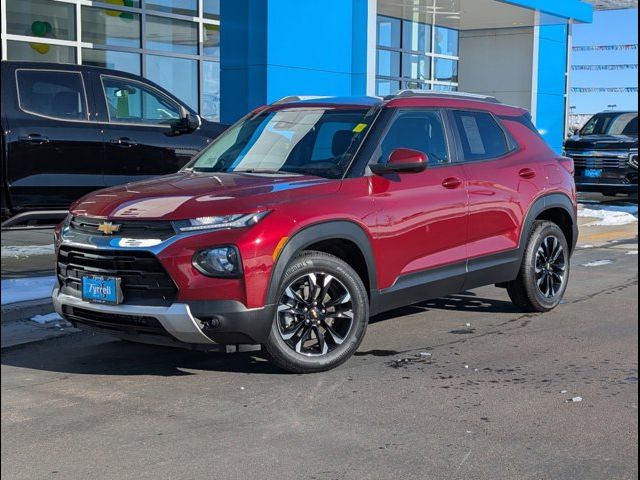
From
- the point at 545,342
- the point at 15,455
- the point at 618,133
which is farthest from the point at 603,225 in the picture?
the point at 15,455

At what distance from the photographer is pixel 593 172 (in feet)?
58.6

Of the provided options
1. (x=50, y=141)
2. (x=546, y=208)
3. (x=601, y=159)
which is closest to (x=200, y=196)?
(x=546, y=208)

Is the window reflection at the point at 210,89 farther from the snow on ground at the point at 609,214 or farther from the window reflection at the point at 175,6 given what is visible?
the snow on ground at the point at 609,214

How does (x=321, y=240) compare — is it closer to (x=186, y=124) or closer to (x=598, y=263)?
A: (x=186, y=124)

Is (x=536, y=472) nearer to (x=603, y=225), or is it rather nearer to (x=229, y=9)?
(x=229, y=9)

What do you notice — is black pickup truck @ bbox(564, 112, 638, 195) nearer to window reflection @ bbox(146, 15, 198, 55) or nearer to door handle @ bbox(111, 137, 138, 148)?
window reflection @ bbox(146, 15, 198, 55)

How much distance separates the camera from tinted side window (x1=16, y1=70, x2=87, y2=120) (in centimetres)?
880

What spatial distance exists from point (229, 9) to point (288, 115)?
5.86 m

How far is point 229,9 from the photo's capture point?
11.8 m

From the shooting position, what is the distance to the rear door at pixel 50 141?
28.2 ft

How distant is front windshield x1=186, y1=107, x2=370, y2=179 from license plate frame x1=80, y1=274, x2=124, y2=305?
1.39m

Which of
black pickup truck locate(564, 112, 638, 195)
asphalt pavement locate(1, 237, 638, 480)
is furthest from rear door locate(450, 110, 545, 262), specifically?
black pickup truck locate(564, 112, 638, 195)

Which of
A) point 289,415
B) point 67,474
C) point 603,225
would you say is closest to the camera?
point 67,474

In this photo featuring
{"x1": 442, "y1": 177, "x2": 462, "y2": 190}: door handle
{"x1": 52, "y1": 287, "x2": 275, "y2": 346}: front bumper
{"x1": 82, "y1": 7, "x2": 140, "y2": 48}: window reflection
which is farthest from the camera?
{"x1": 82, "y1": 7, "x2": 140, "y2": 48}: window reflection
